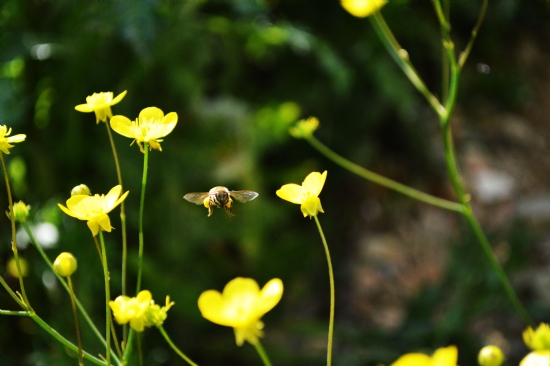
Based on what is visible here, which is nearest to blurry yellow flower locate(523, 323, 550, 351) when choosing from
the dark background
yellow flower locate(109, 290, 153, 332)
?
yellow flower locate(109, 290, 153, 332)

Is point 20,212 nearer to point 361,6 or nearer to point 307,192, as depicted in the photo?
point 307,192

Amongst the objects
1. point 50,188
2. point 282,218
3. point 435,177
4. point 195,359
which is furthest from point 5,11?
point 435,177

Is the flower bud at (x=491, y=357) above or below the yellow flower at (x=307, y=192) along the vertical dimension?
below

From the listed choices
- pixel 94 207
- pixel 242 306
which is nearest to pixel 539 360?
pixel 242 306

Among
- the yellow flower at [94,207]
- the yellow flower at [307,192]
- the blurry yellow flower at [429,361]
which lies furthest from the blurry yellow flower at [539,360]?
the yellow flower at [94,207]

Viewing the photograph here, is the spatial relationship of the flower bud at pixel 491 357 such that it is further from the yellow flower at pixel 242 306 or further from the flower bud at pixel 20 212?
the flower bud at pixel 20 212

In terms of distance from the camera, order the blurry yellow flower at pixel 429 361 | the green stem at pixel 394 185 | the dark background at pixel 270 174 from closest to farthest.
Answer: the blurry yellow flower at pixel 429 361 < the green stem at pixel 394 185 < the dark background at pixel 270 174
